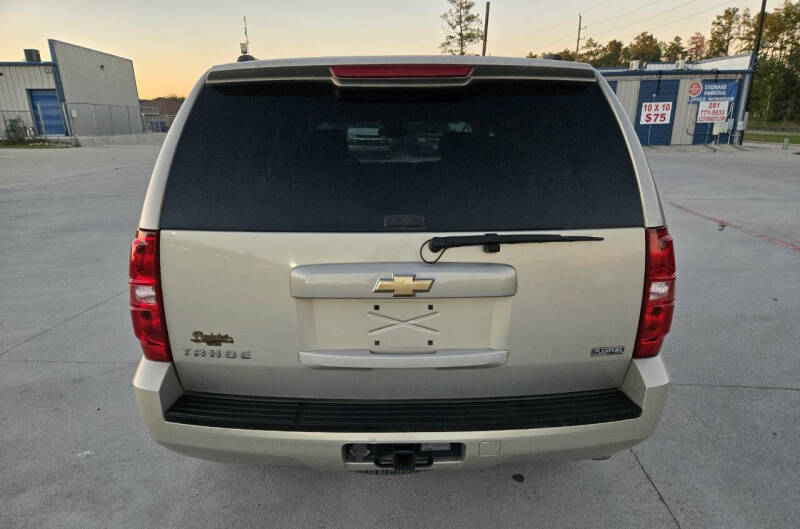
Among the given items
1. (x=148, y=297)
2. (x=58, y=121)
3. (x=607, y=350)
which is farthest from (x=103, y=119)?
(x=607, y=350)

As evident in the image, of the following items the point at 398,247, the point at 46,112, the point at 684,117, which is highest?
the point at 46,112

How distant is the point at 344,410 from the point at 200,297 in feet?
2.25

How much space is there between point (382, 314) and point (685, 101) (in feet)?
112

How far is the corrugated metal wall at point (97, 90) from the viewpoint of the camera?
101 feet

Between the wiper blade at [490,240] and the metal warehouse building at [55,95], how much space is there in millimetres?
36840

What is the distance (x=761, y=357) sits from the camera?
3.68m

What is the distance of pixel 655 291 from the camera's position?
1787mm

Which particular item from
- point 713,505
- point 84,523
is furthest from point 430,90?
point 84,523

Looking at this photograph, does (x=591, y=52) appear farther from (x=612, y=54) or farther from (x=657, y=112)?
(x=657, y=112)

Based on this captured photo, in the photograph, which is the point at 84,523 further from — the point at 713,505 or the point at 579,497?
the point at 713,505

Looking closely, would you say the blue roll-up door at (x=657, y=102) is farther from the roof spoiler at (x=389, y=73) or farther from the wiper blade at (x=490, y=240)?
the wiper blade at (x=490, y=240)

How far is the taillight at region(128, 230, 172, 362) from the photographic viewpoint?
1.72 m

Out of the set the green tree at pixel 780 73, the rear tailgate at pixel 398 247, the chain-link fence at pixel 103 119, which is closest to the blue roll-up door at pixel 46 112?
the chain-link fence at pixel 103 119

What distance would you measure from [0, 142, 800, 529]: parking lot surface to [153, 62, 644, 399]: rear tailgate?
2.52 ft
